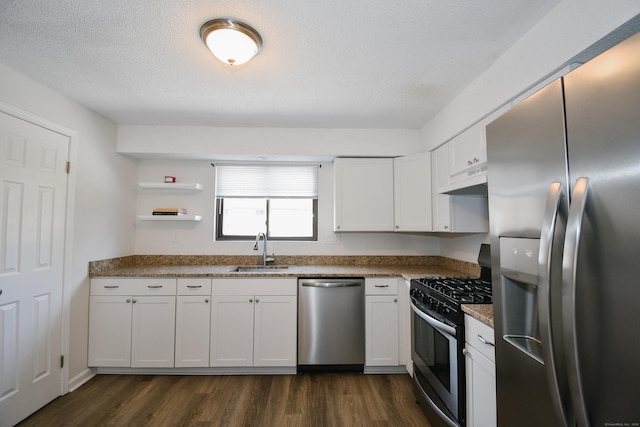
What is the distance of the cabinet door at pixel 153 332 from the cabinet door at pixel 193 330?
6cm

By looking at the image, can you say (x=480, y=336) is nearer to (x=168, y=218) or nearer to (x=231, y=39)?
(x=231, y=39)

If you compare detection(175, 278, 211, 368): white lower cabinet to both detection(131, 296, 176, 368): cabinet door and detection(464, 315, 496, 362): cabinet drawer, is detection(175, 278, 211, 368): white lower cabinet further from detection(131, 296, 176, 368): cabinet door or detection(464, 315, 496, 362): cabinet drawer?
detection(464, 315, 496, 362): cabinet drawer

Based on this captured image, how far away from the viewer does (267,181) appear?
334 centimetres

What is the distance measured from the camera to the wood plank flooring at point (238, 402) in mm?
1970

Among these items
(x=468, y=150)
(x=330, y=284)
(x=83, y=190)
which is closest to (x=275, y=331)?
(x=330, y=284)

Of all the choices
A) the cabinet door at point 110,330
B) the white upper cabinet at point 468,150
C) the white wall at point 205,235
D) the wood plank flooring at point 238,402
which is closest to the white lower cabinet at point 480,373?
the wood plank flooring at point 238,402

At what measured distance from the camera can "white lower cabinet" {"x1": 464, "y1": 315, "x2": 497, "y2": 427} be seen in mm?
1299

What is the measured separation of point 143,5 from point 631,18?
2050 mm

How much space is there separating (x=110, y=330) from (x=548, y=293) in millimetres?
3187

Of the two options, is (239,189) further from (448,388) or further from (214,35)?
(448,388)

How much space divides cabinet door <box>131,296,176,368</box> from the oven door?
212 cm

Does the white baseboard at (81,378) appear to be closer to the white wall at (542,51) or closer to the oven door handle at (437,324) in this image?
the oven door handle at (437,324)

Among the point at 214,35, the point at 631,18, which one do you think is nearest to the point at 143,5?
the point at 214,35

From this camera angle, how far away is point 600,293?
2.29 ft
